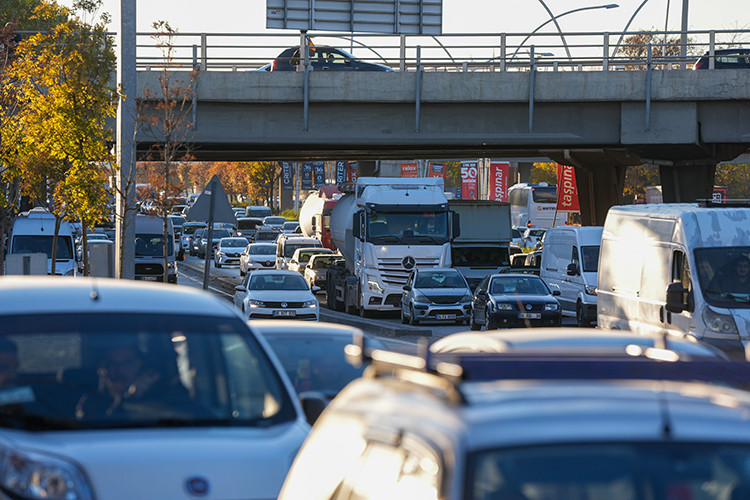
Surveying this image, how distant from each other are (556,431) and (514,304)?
81.4 ft

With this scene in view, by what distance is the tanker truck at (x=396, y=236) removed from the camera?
105 ft

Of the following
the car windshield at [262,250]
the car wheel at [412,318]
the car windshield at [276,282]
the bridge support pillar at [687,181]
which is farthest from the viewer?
the car windshield at [262,250]

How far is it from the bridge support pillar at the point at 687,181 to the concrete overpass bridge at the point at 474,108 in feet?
10.0

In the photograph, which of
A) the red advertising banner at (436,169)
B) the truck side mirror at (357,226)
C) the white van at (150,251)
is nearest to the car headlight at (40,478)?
the truck side mirror at (357,226)

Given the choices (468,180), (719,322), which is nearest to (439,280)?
(719,322)

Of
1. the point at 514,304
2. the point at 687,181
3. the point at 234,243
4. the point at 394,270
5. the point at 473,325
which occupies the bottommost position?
the point at 473,325

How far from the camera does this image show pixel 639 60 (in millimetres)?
33312

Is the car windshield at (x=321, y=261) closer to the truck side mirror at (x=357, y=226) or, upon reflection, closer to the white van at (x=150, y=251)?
the white van at (x=150, y=251)

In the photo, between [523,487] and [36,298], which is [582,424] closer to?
[523,487]

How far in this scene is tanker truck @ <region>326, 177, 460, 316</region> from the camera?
1260 inches

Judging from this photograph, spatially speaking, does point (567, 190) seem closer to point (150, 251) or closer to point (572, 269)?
point (150, 251)

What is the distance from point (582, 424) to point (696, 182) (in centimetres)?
3632

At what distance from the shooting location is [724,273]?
15938 mm

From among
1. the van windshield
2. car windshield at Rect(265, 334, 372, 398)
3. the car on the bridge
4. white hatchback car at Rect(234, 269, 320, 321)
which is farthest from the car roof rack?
the van windshield
